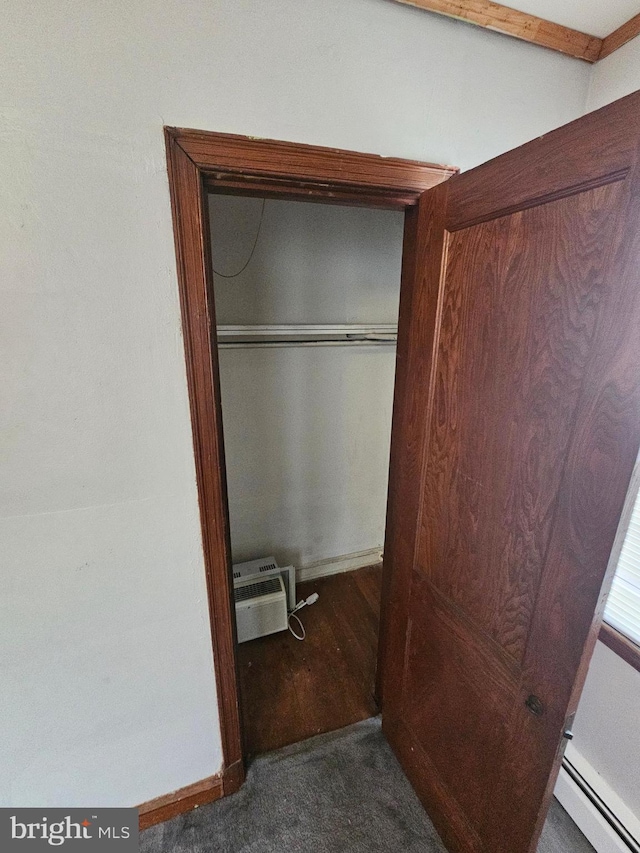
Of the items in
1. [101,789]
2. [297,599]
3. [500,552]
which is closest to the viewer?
[500,552]

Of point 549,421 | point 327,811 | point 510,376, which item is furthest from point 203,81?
point 327,811

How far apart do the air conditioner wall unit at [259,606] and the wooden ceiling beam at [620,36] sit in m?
2.43

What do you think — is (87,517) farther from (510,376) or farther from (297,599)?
(297,599)

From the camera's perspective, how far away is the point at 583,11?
3.32ft

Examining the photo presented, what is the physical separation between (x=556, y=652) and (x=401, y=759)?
1.06 meters

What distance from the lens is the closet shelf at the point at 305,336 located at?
184cm

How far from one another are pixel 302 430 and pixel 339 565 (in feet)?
3.41

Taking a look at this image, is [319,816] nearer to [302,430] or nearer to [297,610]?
[297,610]

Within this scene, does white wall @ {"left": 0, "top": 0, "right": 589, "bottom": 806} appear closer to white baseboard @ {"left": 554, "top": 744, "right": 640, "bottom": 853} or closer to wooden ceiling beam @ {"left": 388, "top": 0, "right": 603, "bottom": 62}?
wooden ceiling beam @ {"left": 388, "top": 0, "right": 603, "bottom": 62}

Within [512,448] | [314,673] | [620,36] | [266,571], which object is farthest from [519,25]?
[314,673]

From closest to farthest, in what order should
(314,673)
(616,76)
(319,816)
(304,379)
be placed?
(616,76)
(319,816)
(314,673)
(304,379)

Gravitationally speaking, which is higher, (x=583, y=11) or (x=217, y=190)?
(x=583, y=11)

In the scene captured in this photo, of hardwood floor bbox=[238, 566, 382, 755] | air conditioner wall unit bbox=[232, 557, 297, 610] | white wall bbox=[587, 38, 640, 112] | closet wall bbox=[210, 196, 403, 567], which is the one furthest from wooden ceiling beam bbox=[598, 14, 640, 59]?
hardwood floor bbox=[238, 566, 382, 755]

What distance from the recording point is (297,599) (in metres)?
2.33
